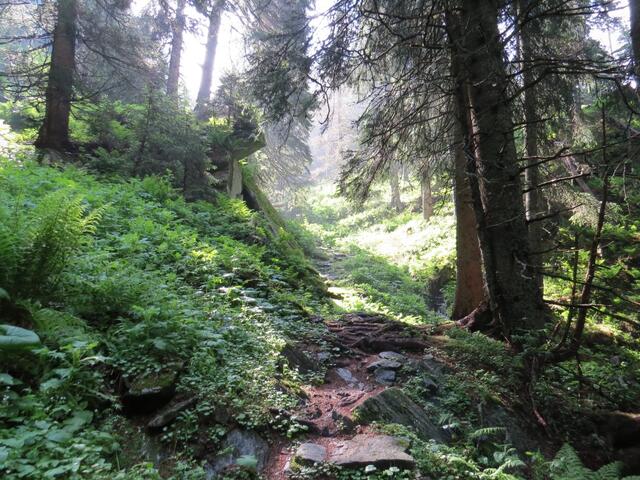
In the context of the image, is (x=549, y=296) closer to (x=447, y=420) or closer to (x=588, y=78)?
(x=588, y=78)

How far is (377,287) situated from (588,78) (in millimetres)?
7681

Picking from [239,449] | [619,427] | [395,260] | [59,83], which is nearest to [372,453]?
[239,449]

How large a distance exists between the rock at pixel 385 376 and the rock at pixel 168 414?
2341 mm

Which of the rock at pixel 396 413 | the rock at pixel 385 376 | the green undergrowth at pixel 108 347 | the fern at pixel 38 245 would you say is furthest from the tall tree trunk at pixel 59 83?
the rock at pixel 396 413

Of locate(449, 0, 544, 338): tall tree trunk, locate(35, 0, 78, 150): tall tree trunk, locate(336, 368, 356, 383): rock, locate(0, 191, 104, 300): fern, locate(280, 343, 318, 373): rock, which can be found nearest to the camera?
locate(0, 191, 104, 300): fern

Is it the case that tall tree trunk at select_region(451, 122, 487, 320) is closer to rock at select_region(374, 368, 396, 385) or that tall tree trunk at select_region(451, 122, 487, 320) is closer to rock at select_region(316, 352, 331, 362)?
rock at select_region(374, 368, 396, 385)

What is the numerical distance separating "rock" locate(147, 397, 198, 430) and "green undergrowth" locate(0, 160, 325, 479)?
0.06 metres

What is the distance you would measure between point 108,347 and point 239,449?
4.77 feet

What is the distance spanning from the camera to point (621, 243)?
34.7ft

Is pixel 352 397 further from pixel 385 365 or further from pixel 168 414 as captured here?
pixel 168 414

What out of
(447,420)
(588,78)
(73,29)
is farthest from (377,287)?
(73,29)

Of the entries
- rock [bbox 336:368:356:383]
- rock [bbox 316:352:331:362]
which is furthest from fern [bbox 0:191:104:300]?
rock [bbox 336:368:356:383]

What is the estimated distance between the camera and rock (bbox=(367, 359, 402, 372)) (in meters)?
5.10

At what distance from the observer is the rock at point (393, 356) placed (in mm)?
5340
